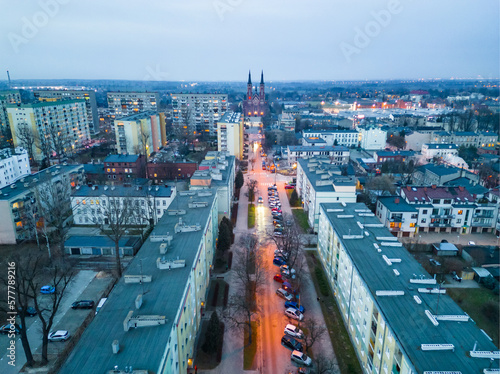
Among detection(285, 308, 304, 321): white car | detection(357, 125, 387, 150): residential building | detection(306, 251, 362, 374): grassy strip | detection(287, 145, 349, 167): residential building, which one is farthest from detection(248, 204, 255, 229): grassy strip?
detection(357, 125, 387, 150): residential building

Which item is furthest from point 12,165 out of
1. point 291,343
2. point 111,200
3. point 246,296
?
point 291,343

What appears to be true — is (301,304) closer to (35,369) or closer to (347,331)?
(347,331)

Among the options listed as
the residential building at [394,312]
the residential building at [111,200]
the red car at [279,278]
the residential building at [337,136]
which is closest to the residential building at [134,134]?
the residential building at [111,200]

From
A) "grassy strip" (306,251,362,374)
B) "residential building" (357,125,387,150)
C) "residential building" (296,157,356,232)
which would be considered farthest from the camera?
"residential building" (357,125,387,150)

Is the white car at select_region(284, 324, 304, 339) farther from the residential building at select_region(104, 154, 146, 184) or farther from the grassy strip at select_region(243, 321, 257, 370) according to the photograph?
the residential building at select_region(104, 154, 146, 184)

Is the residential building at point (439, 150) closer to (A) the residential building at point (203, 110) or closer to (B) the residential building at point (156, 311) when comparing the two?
(A) the residential building at point (203, 110)

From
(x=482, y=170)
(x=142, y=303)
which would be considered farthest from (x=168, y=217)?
(x=482, y=170)
